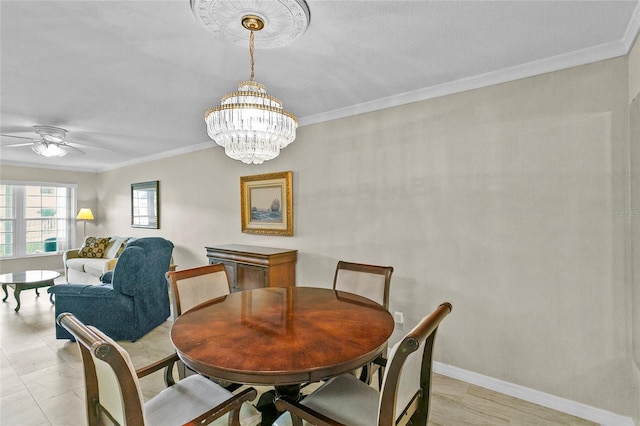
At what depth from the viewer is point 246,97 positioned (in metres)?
1.71

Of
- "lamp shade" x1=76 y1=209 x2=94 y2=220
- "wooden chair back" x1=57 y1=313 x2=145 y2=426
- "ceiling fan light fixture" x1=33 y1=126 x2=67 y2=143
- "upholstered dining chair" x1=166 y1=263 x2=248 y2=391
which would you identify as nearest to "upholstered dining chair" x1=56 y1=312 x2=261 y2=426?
"wooden chair back" x1=57 y1=313 x2=145 y2=426

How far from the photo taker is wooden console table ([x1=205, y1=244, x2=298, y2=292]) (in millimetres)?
3371

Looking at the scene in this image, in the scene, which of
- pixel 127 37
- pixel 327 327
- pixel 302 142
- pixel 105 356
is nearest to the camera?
pixel 105 356

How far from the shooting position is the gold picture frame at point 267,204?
3.71 meters

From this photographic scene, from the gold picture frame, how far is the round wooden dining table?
1.68 m

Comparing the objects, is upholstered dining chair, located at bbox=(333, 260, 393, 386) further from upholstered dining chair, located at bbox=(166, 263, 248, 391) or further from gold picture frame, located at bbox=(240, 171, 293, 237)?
gold picture frame, located at bbox=(240, 171, 293, 237)

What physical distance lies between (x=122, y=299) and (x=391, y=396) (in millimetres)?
3162

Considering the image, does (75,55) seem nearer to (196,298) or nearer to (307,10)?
(307,10)

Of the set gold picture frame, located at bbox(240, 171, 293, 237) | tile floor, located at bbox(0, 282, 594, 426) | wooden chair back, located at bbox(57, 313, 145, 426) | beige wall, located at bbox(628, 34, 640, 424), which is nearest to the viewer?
wooden chair back, located at bbox(57, 313, 145, 426)

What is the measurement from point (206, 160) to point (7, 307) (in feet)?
11.4

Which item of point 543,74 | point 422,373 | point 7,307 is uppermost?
point 543,74

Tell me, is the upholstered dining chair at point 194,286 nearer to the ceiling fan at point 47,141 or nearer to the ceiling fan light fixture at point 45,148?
the ceiling fan at point 47,141

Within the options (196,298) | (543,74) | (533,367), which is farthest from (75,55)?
(533,367)

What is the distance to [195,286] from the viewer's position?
228 cm
